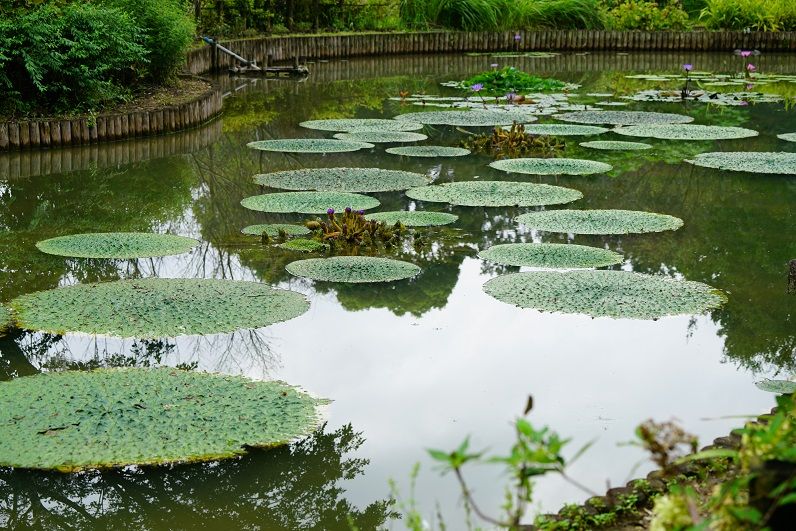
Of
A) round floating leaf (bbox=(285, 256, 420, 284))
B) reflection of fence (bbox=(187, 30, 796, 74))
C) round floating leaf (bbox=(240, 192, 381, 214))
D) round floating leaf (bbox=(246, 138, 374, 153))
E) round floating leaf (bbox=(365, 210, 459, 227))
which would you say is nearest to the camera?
round floating leaf (bbox=(285, 256, 420, 284))

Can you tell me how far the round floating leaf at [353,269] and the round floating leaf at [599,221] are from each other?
1.22 metres

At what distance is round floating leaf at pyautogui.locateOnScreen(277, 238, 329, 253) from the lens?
236 inches

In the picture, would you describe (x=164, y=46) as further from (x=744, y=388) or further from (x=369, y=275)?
(x=744, y=388)

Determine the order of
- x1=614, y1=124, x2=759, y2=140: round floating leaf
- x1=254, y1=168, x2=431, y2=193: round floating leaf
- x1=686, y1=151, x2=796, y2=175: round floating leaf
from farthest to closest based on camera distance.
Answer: x1=614, y1=124, x2=759, y2=140: round floating leaf, x1=686, y1=151, x2=796, y2=175: round floating leaf, x1=254, y1=168, x2=431, y2=193: round floating leaf

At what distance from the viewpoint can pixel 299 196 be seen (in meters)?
7.21

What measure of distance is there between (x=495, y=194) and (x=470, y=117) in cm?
395

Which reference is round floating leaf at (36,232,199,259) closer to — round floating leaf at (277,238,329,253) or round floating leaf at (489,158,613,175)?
round floating leaf at (277,238,329,253)

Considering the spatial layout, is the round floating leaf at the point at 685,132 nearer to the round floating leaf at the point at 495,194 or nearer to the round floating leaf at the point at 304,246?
the round floating leaf at the point at 495,194

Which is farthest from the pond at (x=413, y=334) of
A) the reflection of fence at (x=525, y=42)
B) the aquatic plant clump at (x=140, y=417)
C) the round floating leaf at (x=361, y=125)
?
the reflection of fence at (x=525, y=42)

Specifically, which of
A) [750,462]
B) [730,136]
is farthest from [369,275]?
[730,136]

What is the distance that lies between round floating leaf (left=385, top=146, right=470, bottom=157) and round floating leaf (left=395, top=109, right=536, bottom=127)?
158 centimetres

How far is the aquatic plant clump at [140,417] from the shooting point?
334cm

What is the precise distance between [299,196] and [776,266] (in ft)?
10.3

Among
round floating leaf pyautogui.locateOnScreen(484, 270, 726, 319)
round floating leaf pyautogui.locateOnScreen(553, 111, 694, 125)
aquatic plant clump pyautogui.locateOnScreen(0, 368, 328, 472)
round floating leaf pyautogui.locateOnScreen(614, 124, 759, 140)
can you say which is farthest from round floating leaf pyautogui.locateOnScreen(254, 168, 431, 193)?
aquatic plant clump pyautogui.locateOnScreen(0, 368, 328, 472)
